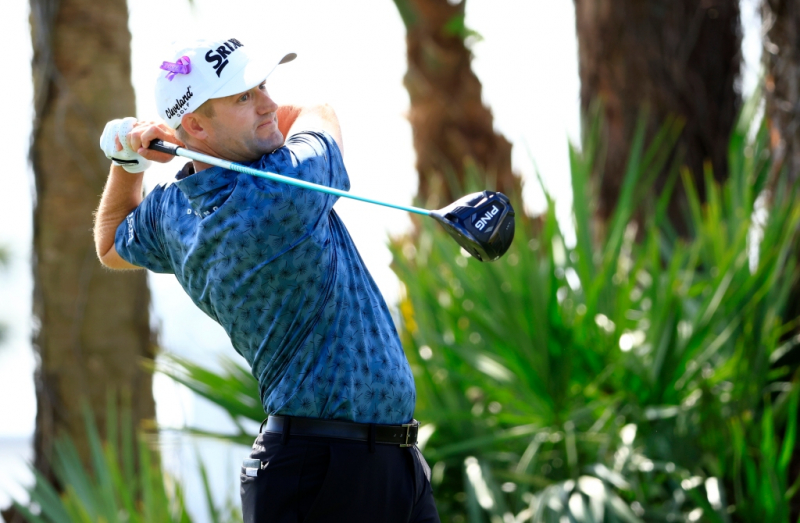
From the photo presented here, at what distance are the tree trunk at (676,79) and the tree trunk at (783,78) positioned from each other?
1.85 metres

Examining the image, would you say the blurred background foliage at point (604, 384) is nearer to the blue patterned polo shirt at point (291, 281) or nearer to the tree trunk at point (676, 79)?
the blue patterned polo shirt at point (291, 281)

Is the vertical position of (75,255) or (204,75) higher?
(204,75)

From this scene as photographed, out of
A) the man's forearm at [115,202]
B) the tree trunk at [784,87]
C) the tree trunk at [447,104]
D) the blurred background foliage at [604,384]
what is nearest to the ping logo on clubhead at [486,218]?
the man's forearm at [115,202]

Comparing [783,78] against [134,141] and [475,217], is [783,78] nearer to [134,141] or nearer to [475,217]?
[475,217]

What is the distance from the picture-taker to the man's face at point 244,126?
2.41 meters

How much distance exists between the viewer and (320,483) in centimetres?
246

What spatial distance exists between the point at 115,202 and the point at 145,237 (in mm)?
210

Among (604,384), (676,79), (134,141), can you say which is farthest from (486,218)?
(676,79)

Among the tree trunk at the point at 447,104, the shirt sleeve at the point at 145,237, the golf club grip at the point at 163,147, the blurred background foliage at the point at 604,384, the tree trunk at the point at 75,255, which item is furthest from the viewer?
the tree trunk at the point at 447,104

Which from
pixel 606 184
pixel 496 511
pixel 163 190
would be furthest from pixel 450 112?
pixel 163 190

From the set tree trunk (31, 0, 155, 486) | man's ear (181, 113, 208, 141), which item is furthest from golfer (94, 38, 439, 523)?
tree trunk (31, 0, 155, 486)

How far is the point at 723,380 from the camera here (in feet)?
14.8

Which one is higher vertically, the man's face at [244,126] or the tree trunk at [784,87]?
the tree trunk at [784,87]

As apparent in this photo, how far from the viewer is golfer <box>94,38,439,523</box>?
2.32 meters
